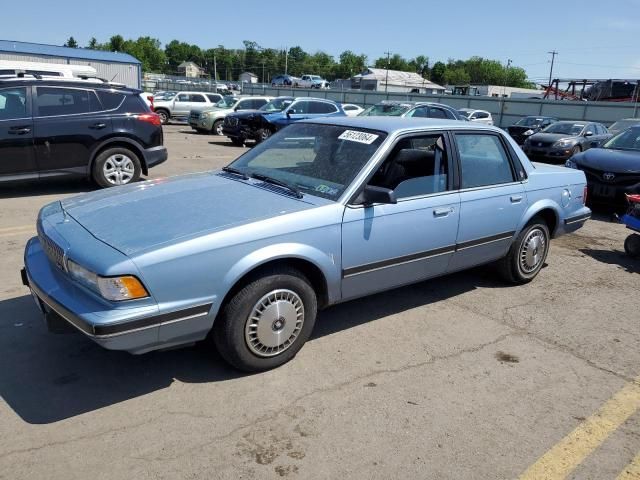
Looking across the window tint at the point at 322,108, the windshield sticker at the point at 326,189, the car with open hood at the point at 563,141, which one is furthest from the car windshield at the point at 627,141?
the window tint at the point at 322,108

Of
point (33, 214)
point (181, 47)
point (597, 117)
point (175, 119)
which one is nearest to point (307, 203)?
point (33, 214)

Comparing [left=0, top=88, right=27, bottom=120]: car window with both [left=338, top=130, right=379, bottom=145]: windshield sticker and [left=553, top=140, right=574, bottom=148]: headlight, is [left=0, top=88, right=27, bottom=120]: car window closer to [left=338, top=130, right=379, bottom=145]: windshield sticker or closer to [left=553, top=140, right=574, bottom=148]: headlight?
[left=338, top=130, right=379, bottom=145]: windshield sticker

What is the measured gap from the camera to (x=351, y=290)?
376 cm

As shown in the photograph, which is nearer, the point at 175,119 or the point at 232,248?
the point at 232,248

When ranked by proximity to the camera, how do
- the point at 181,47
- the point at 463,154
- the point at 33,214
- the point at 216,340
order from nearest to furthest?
the point at 216,340, the point at 463,154, the point at 33,214, the point at 181,47

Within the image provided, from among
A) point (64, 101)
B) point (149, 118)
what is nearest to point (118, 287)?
point (64, 101)

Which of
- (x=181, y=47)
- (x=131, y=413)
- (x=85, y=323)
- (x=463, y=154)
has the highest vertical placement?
(x=181, y=47)

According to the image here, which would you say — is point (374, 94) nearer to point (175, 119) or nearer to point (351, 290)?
point (175, 119)

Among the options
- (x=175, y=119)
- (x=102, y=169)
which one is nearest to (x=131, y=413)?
(x=102, y=169)

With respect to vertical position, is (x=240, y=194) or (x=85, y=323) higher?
(x=240, y=194)

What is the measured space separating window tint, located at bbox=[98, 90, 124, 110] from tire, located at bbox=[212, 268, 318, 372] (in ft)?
20.9

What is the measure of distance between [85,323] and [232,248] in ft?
2.91

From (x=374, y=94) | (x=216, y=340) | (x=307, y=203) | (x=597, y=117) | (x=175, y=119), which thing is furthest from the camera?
(x=374, y=94)

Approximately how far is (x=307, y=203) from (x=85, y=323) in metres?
1.57
